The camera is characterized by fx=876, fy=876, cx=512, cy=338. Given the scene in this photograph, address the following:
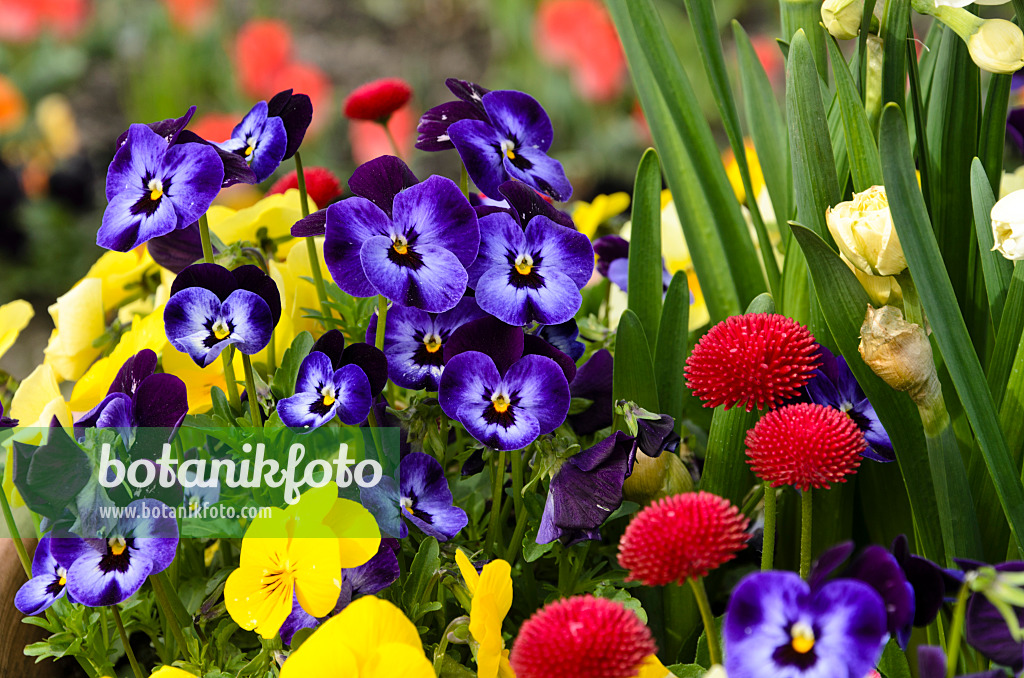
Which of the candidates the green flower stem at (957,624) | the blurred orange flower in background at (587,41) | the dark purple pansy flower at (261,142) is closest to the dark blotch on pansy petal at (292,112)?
the dark purple pansy flower at (261,142)

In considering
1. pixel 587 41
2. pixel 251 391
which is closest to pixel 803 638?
pixel 251 391

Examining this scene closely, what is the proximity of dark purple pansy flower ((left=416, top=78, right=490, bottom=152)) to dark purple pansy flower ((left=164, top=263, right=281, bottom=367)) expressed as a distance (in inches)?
5.8

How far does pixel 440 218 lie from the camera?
481mm

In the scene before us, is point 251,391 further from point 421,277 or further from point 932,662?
point 932,662

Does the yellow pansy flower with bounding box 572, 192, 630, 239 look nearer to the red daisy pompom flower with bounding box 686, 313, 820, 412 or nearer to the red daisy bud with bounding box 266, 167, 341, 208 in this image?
the red daisy bud with bounding box 266, 167, 341, 208

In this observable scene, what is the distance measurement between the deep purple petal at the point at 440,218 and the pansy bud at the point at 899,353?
212 millimetres

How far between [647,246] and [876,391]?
0.60ft

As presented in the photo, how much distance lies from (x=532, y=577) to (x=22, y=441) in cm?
33

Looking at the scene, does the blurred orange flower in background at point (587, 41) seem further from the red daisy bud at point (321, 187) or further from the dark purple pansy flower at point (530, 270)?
the dark purple pansy flower at point (530, 270)

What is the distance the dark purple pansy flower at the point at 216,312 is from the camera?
0.47m

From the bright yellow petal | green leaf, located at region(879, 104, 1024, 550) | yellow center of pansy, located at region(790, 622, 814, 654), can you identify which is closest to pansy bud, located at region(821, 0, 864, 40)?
green leaf, located at region(879, 104, 1024, 550)

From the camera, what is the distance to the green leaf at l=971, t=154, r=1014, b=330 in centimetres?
49

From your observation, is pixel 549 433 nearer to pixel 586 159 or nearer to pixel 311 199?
pixel 311 199

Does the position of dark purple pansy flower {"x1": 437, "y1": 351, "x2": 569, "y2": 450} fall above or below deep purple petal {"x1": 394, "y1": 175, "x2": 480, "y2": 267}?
below
